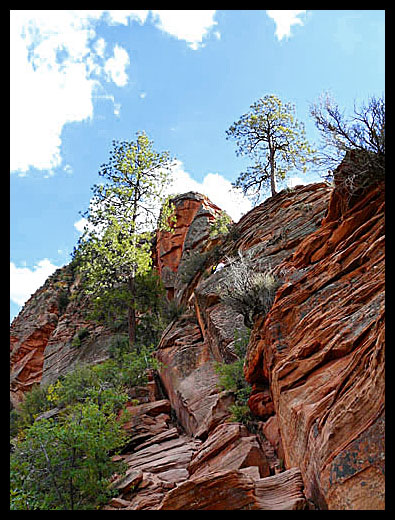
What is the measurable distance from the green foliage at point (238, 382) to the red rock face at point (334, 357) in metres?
0.74

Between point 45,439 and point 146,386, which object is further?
point 146,386

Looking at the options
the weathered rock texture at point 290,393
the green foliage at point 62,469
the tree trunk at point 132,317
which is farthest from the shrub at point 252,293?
the tree trunk at point 132,317

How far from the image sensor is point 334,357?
4848 mm

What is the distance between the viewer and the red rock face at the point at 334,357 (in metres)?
3.25

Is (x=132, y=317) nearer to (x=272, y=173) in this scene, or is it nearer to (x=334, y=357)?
(x=272, y=173)

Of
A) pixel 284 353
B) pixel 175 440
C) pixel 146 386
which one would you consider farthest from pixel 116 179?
pixel 284 353

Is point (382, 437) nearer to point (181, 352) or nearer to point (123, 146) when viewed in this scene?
point (181, 352)

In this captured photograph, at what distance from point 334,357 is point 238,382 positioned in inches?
178

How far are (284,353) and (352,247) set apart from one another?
2.09 meters

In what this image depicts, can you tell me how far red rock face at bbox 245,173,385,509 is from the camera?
128 inches

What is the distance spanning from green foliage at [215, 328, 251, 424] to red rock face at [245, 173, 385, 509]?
74 cm

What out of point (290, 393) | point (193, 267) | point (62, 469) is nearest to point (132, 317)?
point (193, 267)

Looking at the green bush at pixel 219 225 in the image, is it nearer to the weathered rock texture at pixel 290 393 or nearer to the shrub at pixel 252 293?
the weathered rock texture at pixel 290 393

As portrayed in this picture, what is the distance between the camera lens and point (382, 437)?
10.0 feet
